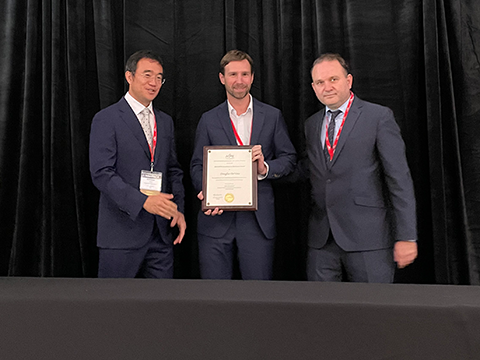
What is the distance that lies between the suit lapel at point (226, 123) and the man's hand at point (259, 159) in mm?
196

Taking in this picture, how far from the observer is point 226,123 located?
7.09 ft

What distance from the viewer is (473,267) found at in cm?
235

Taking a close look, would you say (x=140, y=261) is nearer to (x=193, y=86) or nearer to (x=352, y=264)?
(x=352, y=264)

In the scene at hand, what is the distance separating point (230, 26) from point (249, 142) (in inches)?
35.5

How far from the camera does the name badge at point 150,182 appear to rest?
2033 millimetres

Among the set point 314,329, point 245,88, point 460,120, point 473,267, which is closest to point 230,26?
point 245,88

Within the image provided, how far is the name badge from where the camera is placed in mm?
2033

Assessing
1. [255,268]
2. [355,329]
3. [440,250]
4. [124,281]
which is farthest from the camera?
[440,250]

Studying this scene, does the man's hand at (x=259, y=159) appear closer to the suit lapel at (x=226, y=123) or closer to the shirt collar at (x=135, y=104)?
the suit lapel at (x=226, y=123)

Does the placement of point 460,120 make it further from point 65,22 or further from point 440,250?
point 65,22

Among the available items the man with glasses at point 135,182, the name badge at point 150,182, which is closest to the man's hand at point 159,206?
the man with glasses at point 135,182

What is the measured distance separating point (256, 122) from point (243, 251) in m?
0.68

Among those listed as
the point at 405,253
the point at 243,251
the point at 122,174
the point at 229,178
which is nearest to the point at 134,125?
the point at 122,174

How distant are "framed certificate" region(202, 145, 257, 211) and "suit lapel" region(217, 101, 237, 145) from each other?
166 mm
